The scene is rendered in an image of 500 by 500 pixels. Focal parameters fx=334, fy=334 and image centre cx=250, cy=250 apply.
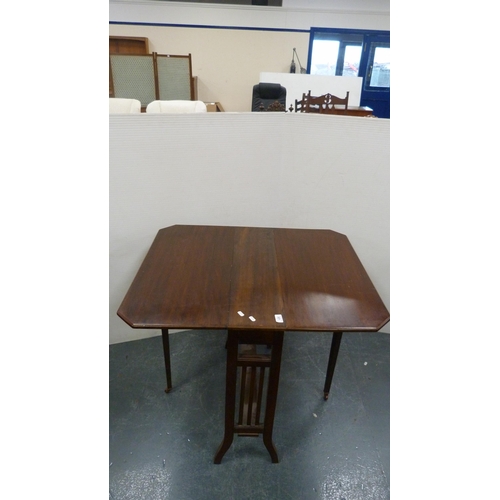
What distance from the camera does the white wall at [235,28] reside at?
5.40m

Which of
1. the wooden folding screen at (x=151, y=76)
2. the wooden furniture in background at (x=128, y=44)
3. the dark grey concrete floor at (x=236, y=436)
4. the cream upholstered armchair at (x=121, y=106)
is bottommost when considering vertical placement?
the dark grey concrete floor at (x=236, y=436)

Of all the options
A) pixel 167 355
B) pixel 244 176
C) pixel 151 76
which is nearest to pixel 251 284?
pixel 167 355

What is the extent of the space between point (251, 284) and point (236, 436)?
2.71 feet

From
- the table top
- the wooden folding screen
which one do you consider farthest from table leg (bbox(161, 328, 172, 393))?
the wooden folding screen

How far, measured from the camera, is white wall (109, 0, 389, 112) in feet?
17.7

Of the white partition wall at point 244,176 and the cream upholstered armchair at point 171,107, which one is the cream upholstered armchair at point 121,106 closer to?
the cream upholstered armchair at point 171,107

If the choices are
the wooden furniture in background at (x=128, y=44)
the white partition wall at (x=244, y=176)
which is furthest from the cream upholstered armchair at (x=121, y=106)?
the wooden furniture in background at (x=128, y=44)

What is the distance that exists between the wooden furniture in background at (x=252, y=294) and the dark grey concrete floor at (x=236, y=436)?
0.11m

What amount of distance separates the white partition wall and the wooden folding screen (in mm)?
3720

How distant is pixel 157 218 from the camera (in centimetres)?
189

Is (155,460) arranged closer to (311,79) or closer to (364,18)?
(311,79)

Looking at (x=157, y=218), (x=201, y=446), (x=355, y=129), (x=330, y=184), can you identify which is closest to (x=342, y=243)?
(x=330, y=184)

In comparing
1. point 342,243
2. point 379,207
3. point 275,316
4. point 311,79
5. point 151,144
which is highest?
point 311,79

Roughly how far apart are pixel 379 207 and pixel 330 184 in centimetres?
32
